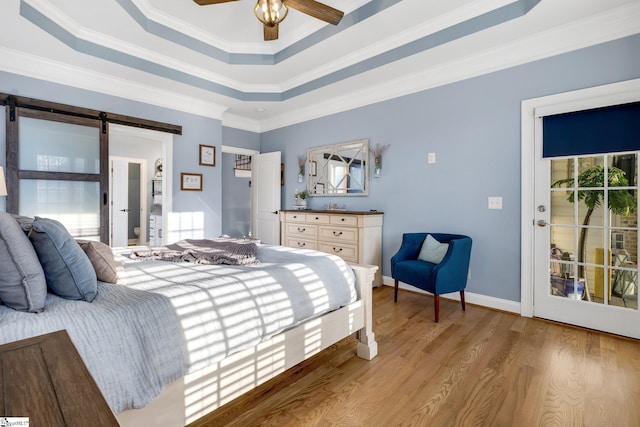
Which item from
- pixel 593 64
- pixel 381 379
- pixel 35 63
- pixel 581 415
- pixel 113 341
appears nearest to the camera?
pixel 113 341

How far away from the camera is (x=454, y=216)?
3.47 meters

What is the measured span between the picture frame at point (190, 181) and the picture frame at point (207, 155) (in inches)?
8.8

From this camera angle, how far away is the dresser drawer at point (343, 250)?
386cm

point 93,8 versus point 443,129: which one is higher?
point 93,8

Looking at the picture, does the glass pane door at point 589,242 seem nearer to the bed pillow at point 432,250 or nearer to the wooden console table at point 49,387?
the bed pillow at point 432,250

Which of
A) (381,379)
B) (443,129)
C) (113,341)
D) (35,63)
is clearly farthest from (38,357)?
(35,63)

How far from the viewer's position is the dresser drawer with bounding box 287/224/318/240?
433 cm

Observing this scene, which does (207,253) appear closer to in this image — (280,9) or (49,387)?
(49,387)

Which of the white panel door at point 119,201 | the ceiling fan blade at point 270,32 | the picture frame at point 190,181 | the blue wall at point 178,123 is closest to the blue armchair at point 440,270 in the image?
the ceiling fan blade at point 270,32

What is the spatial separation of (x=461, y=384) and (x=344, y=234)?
2291 mm

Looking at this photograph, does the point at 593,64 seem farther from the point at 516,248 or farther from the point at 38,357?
the point at 38,357

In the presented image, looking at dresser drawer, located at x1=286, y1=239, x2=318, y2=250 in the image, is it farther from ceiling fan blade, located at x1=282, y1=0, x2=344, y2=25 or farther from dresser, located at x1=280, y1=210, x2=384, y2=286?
ceiling fan blade, located at x1=282, y1=0, x2=344, y2=25

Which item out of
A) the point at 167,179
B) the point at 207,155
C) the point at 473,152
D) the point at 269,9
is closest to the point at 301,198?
the point at 207,155

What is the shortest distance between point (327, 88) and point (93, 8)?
2.54 m
